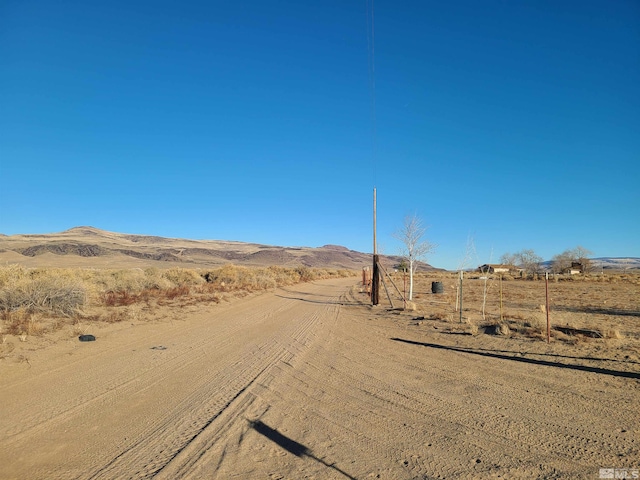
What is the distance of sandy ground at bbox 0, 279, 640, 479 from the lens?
4.39 meters

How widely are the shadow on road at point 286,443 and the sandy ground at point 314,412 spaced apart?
2 cm

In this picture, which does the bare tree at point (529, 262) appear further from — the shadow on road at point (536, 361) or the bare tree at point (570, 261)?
the shadow on road at point (536, 361)

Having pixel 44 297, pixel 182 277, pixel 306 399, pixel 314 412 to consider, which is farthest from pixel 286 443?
pixel 182 277

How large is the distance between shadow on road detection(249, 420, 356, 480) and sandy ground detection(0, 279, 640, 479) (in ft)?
0.07

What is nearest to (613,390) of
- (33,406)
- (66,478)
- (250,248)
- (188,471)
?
(188,471)

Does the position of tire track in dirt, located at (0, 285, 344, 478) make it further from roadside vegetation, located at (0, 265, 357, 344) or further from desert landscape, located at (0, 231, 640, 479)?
roadside vegetation, located at (0, 265, 357, 344)

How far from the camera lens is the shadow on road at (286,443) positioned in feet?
14.6

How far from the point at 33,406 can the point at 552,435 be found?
750 cm

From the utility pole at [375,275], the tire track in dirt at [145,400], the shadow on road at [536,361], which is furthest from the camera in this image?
the utility pole at [375,275]

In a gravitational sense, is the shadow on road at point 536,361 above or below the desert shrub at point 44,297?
below

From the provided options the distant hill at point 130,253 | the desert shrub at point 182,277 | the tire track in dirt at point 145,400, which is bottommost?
the tire track in dirt at point 145,400

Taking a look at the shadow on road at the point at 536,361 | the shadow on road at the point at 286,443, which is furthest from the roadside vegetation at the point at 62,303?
the shadow on road at the point at 536,361

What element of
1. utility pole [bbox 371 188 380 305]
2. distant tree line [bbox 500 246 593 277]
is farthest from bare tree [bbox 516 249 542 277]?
utility pole [bbox 371 188 380 305]

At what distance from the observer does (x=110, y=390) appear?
7.12 m
